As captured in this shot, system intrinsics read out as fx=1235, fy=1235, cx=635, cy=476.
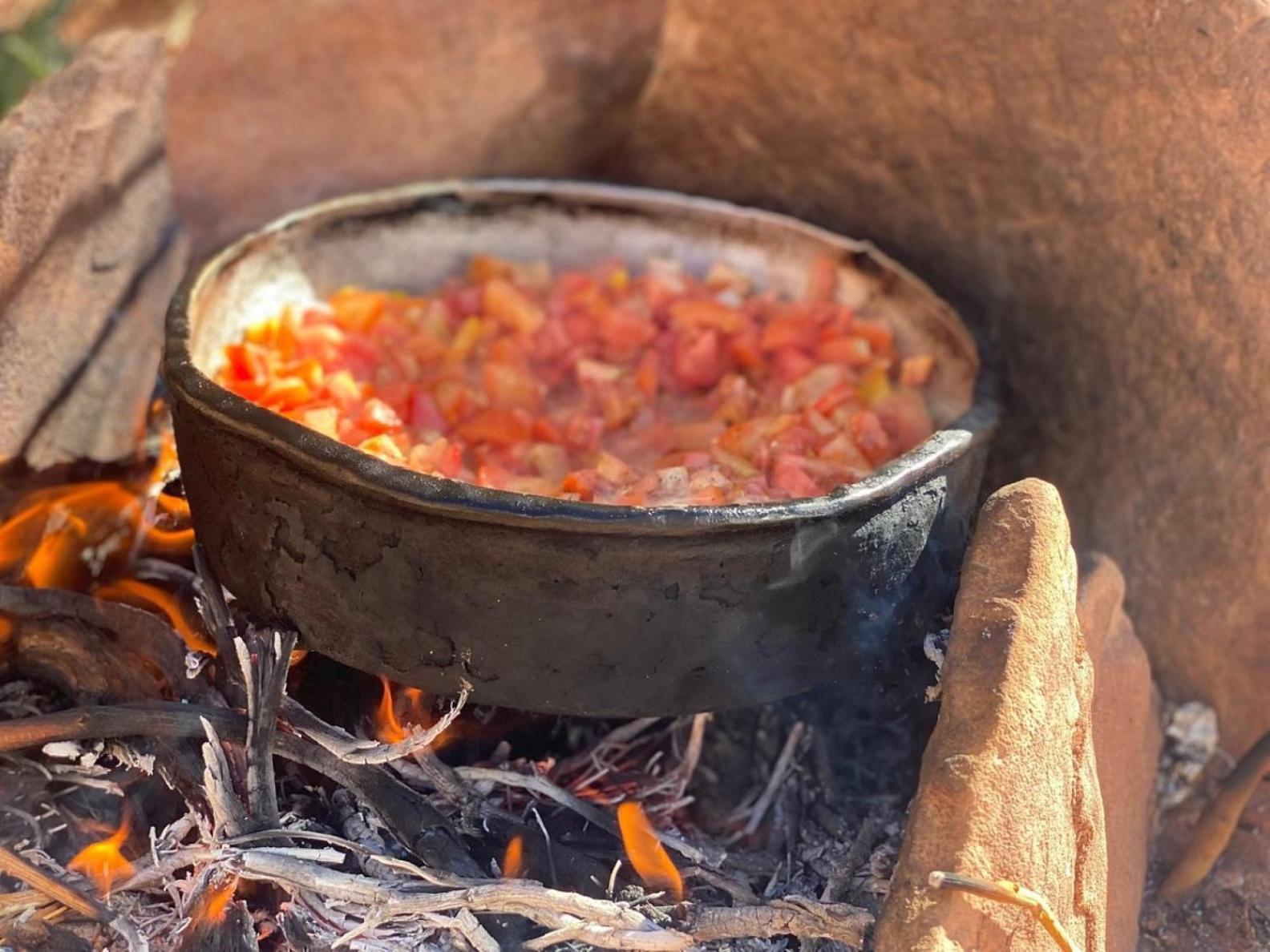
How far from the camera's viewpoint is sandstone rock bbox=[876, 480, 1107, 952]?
1875 millimetres

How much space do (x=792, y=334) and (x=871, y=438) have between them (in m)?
0.51

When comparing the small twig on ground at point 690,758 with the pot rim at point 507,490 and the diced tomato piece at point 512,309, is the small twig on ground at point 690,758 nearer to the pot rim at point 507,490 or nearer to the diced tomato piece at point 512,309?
the pot rim at point 507,490

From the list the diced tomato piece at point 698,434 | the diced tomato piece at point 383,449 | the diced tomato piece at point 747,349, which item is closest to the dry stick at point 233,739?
the diced tomato piece at point 383,449

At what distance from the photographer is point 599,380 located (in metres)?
3.17

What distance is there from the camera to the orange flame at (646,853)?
2.29 m

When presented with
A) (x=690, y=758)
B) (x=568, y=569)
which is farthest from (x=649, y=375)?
(x=568, y=569)

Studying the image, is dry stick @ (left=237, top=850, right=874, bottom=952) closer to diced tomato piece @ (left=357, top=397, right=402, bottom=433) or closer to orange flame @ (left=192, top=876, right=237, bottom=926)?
orange flame @ (left=192, top=876, right=237, bottom=926)

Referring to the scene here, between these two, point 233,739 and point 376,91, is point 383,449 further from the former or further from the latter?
point 376,91

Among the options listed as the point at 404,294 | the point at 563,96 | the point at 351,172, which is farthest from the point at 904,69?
the point at 351,172

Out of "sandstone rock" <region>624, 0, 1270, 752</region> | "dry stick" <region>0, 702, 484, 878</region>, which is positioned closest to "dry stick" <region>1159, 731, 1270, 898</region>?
"sandstone rock" <region>624, 0, 1270, 752</region>

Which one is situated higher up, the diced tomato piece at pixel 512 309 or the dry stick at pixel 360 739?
the diced tomato piece at pixel 512 309

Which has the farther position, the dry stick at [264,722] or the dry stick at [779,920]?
the dry stick at [264,722]

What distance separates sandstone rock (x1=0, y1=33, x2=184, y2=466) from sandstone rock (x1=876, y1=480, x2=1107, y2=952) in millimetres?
2061

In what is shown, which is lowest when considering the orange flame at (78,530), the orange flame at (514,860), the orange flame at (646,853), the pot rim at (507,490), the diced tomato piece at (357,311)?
the orange flame at (646,853)
